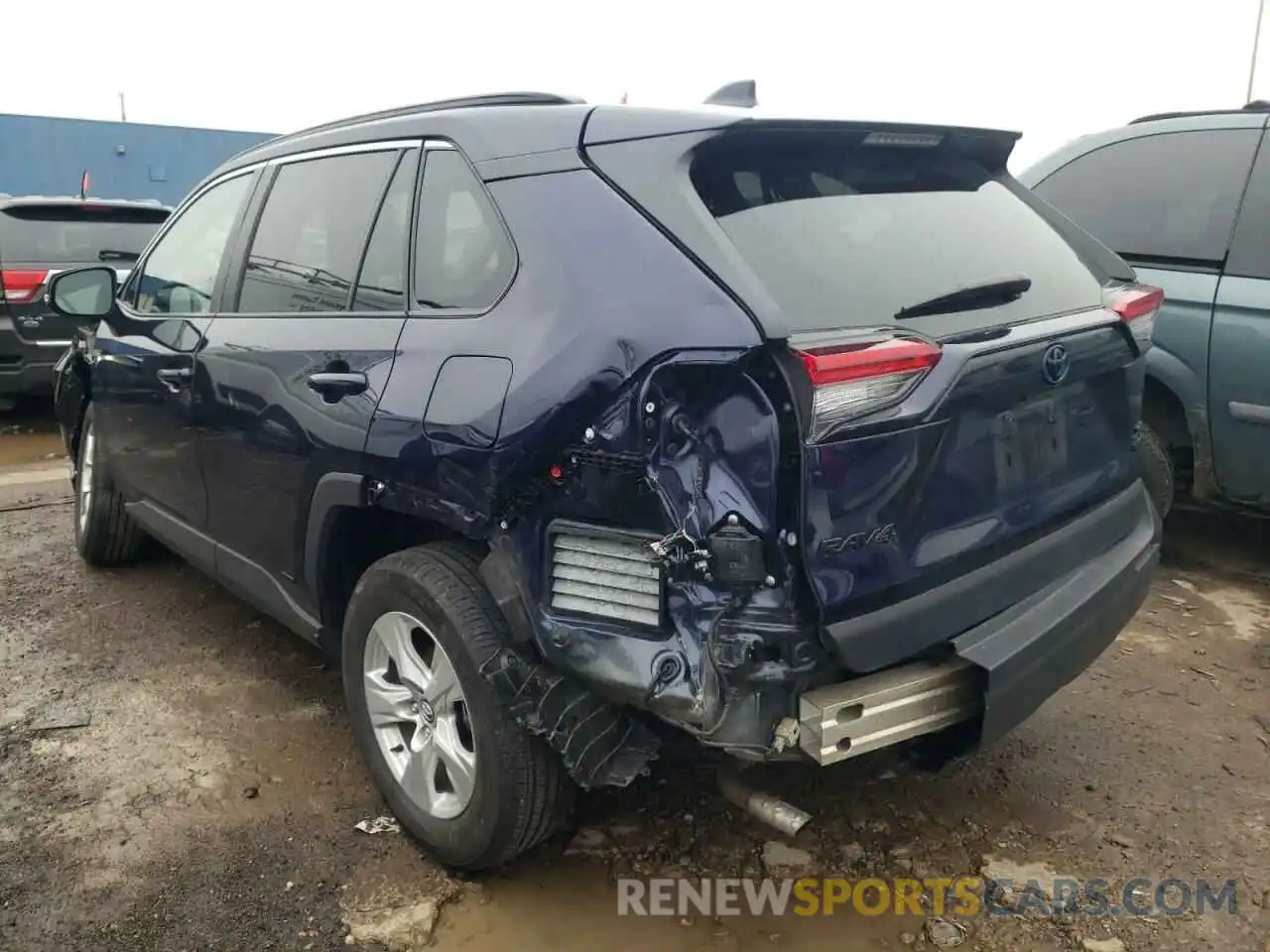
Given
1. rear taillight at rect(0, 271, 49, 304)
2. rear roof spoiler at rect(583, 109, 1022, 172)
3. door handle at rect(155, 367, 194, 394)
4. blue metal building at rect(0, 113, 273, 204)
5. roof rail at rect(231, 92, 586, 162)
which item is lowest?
door handle at rect(155, 367, 194, 394)

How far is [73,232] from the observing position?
773 centimetres

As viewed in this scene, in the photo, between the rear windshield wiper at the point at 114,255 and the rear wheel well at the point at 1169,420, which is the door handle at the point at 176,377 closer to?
the rear wheel well at the point at 1169,420

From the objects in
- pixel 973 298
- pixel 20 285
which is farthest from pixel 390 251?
pixel 20 285

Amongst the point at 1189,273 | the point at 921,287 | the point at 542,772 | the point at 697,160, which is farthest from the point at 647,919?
the point at 1189,273

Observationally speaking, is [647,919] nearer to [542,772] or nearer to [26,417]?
[542,772]

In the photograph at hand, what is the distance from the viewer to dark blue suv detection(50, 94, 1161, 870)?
1983mm

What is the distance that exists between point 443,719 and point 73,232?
271 inches

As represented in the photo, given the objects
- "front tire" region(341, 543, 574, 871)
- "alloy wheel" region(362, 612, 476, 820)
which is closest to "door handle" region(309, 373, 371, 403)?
"front tire" region(341, 543, 574, 871)

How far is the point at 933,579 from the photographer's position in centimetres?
217

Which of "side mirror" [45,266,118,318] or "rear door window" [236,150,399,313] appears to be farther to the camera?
"side mirror" [45,266,118,318]

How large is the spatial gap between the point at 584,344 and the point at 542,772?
3.26ft

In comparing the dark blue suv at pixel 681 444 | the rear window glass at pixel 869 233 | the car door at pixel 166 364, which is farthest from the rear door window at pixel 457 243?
the car door at pixel 166 364

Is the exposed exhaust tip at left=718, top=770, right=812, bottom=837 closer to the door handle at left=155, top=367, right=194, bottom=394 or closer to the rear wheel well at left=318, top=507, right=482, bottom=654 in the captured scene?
the rear wheel well at left=318, top=507, right=482, bottom=654

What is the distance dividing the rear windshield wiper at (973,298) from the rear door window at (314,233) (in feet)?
4.88
